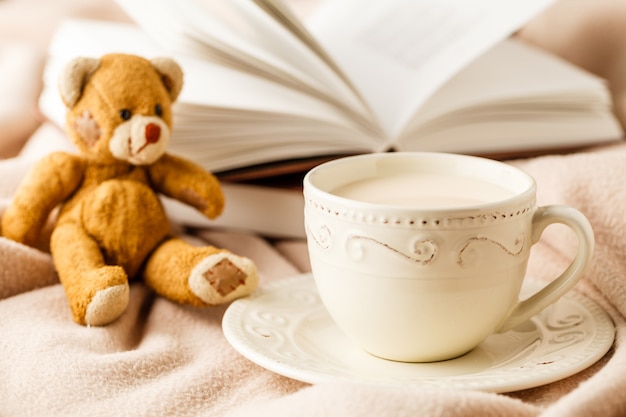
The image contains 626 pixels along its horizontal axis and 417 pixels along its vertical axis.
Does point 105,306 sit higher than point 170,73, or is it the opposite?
point 170,73

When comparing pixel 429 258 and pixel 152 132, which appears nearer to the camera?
pixel 429 258

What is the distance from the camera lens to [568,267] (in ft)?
1.86

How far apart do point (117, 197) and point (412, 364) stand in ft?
1.03

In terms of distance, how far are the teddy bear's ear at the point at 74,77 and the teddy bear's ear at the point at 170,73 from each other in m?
0.06

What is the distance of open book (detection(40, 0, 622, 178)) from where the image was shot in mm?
791

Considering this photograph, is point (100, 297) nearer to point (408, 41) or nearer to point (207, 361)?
point (207, 361)

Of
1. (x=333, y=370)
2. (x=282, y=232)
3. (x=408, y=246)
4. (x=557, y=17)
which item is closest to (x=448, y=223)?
(x=408, y=246)

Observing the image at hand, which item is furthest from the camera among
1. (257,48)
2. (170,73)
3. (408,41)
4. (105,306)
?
(408,41)

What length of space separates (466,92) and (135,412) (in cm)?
53

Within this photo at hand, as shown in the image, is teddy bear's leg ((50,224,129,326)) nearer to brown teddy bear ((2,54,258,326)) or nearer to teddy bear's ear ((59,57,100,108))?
brown teddy bear ((2,54,258,326))

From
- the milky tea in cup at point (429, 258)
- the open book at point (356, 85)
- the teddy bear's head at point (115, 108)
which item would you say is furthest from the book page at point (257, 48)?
the milky tea in cup at point (429, 258)

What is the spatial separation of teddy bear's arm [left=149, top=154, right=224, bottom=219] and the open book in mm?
66

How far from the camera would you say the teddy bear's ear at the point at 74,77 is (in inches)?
26.7

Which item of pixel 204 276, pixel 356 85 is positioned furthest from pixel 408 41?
pixel 204 276
